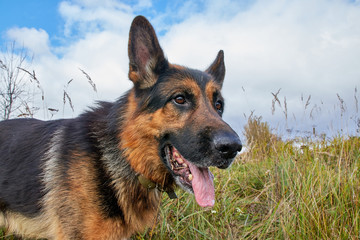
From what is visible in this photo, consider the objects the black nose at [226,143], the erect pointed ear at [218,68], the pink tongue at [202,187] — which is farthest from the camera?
the erect pointed ear at [218,68]

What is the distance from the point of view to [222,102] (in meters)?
3.26

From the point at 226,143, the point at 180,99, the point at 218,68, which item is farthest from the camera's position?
the point at 218,68

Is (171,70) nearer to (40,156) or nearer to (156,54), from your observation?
(156,54)

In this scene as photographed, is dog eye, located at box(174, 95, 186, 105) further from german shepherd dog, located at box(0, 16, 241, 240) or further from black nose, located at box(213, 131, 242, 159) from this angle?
black nose, located at box(213, 131, 242, 159)

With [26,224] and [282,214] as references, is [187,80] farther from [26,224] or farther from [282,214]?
[26,224]

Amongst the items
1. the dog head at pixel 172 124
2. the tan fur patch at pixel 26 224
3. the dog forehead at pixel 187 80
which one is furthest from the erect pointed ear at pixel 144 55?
the tan fur patch at pixel 26 224

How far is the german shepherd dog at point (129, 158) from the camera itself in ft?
8.30

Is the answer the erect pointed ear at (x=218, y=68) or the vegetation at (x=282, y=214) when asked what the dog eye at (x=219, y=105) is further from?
the vegetation at (x=282, y=214)

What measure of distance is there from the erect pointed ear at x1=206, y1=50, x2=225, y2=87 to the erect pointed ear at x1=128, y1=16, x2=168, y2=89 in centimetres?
93

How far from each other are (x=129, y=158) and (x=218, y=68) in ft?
5.60

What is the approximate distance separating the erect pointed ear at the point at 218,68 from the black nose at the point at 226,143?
1.50m

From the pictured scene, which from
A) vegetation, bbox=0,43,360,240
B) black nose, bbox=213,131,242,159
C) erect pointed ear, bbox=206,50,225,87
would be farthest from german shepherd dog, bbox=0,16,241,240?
erect pointed ear, bbox=206,50,225,87

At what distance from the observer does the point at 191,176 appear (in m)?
2.57

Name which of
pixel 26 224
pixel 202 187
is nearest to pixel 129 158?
pixel 202 187
